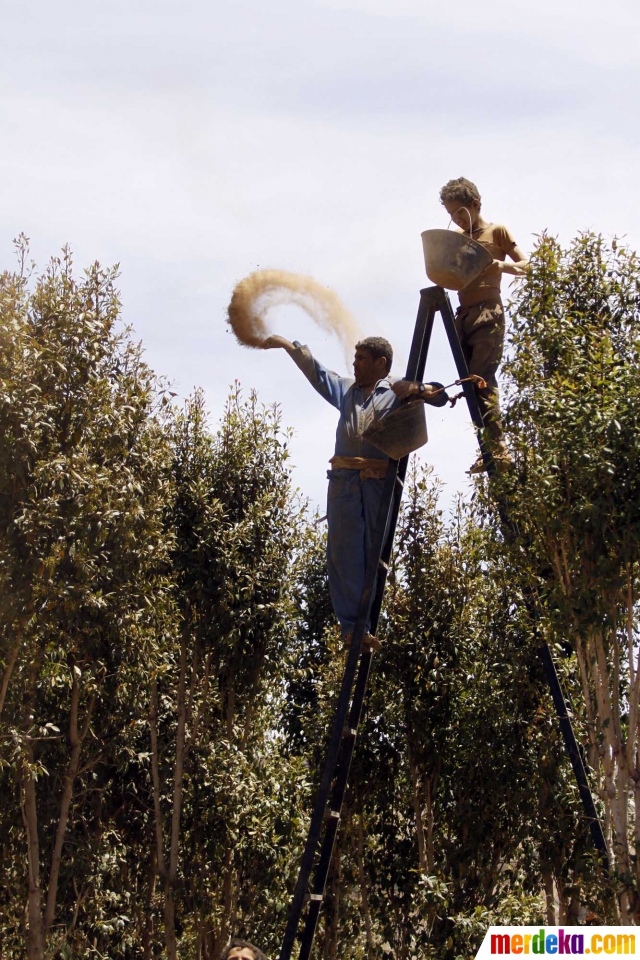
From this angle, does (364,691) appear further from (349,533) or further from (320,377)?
(320,377)

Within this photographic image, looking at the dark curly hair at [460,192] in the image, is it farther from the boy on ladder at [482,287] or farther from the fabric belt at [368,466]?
the fabric belt at [368,466]

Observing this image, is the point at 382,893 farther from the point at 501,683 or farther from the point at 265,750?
the point at 501,683

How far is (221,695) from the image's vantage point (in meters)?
14.7

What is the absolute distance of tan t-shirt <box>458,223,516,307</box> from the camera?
8695mm

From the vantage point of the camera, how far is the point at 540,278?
8.33 metres

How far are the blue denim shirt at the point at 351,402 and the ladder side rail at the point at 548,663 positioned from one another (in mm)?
536

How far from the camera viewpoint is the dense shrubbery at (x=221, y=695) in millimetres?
10047

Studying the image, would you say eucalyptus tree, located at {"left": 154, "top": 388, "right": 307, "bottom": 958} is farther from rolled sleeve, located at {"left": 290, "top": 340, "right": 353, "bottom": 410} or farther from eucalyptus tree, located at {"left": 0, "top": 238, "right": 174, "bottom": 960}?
rolled sleeve, located at {"left": 290, "top": 340, "right": 353, "bottom": 410}

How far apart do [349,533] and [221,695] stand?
265 inches

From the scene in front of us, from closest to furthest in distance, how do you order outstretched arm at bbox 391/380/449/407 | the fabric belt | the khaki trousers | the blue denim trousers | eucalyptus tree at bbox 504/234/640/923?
1. eucalyptus tree at bbox 504/234/640/923
2. outstretched arm at bbox 391/380/449/407
3. the blue denim trousers
4. the fabric belt
5. the khaki trousers

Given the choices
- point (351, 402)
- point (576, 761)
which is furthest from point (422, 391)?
point (576, 761)

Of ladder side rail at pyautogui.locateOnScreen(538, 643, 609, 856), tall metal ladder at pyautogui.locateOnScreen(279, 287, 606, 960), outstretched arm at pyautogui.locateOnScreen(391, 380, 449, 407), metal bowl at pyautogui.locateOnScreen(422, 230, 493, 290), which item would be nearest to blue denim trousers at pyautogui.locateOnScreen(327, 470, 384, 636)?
tall metal ladder at pyautogui.locateOnScreen(279, 287, 606, 960)

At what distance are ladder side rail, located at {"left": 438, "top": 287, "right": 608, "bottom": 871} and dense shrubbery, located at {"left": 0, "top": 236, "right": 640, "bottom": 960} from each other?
0.32 meters

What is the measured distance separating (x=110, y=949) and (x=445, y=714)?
5.57 metres
